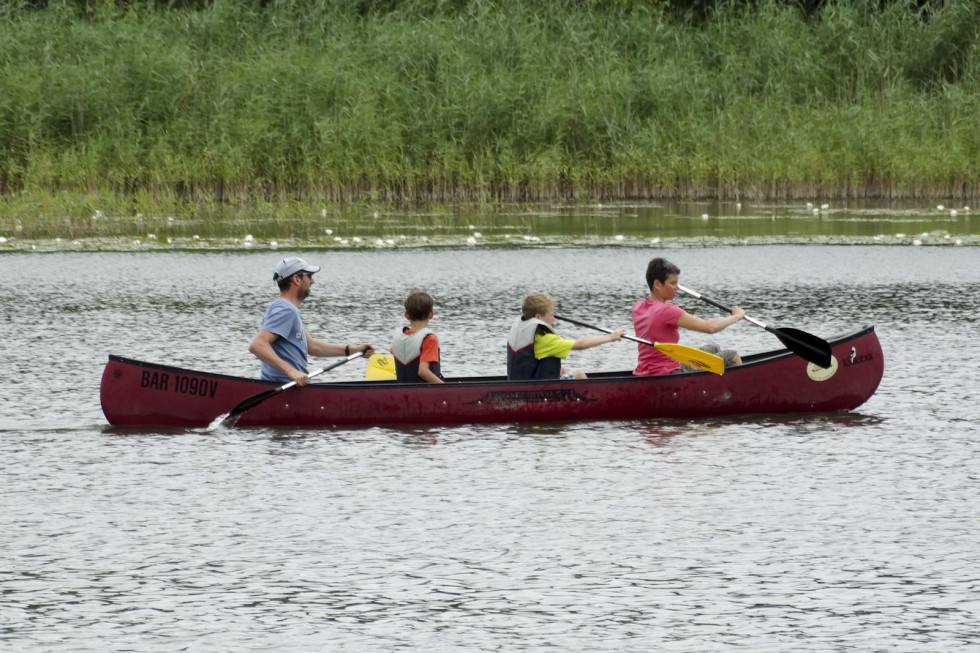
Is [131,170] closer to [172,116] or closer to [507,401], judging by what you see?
[172,116]

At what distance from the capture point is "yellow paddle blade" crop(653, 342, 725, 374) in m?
12.7

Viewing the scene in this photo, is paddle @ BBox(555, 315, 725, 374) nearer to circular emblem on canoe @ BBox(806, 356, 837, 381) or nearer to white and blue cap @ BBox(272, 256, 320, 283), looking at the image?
circular emblem on canoe @ BBox(806, 356, 837, 381)

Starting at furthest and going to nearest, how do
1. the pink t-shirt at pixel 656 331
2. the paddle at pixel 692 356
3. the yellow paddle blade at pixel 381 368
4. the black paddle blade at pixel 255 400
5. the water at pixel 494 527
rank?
the yellow paddle blade at pixel 381 368 < the pink t-shirt at pixel 656 331 < the paddle at pixel 692 356 < the black paddle blade at pixel 255 400 < the water at pixel 494 527

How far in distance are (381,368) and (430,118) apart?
62.2ft

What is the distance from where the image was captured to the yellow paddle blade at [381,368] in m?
13.7

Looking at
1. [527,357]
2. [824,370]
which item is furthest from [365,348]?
[824,370]

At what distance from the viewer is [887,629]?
7391mm

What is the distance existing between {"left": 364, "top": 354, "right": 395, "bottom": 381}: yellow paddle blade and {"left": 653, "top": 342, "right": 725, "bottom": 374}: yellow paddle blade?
2.15 metres

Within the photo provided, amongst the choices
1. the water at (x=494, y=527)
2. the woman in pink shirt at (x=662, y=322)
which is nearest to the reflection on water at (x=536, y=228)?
the water at (x=494, y=527)

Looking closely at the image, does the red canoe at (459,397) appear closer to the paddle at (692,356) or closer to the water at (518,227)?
the paddle at (692,356)

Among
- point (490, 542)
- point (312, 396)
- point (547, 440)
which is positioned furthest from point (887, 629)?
point (312, 396)

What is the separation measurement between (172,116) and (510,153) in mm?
6338

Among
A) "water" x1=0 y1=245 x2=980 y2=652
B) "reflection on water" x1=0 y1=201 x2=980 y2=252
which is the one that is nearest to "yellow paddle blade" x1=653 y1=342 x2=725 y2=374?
"water" x1=0 y1=245 x2=980 y2=652

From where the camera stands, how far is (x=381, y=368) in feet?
45.1
